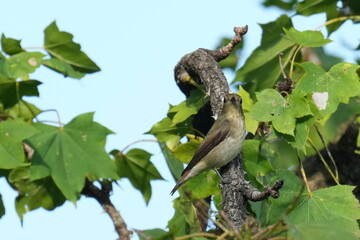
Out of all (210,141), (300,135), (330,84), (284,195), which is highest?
(330,84)

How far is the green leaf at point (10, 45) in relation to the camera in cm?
527

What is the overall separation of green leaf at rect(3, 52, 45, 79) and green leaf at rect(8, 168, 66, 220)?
75 centimetres

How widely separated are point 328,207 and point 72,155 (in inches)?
65.0

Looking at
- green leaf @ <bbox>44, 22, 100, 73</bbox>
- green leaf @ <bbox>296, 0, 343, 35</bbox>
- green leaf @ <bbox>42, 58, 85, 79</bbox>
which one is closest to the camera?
green leaf @ <bbox>42, 58, 85, 79</bbox>

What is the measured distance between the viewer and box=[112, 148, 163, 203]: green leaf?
5.39m

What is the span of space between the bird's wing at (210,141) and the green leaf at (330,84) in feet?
1.89

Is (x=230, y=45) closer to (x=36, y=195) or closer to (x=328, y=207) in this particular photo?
(x=328, y=207)

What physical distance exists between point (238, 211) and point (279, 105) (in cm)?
87

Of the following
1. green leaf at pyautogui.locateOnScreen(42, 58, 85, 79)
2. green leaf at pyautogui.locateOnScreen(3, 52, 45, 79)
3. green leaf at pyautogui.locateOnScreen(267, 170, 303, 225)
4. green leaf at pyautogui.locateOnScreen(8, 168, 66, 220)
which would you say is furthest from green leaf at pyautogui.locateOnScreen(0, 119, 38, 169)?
green leaf at pyautogui.locateOnScreen(267, 170, 303, 225)

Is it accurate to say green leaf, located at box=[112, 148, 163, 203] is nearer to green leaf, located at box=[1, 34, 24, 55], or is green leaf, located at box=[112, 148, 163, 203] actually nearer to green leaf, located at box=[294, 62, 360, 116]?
green leaf, located at box=[1, 34, 24, 55]

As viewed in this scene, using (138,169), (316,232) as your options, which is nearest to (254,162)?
(138,169)

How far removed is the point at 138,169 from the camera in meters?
5.48

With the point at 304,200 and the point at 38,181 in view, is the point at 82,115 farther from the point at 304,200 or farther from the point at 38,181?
the point at 304,200

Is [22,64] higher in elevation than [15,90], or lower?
higher
